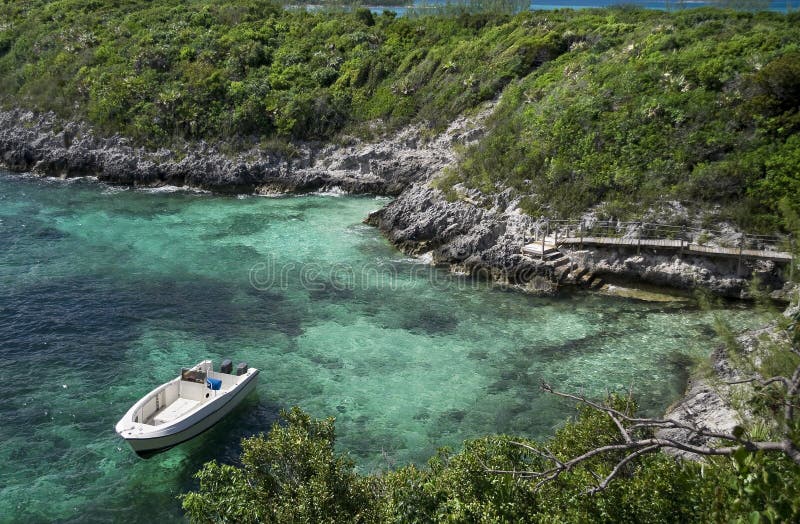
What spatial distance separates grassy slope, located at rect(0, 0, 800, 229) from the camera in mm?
34375

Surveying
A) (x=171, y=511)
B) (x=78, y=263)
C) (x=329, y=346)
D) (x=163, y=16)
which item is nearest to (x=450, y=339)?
(x=329, y=346)

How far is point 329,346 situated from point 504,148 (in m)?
21.0

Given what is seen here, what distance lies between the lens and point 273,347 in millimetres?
26531

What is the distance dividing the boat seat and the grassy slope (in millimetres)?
22210

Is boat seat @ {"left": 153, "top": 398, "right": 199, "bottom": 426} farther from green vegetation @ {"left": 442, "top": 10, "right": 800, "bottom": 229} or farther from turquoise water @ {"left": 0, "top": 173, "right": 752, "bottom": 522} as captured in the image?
green vegetation @ {"left": 442, "top": 10, "right": 800, "bottom": 229}

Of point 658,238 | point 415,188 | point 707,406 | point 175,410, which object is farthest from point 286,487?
point 415,188

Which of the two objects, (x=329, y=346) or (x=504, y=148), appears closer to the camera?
(x=329, y=346)

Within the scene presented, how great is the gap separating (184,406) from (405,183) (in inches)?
1216

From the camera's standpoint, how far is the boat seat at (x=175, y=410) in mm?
20734

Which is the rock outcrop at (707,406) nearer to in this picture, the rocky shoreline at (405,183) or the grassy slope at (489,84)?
the rocky shoreline at (405,183)

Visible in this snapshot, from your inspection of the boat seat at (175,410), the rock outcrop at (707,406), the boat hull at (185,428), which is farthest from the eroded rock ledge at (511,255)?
the boat seat at (175,410)

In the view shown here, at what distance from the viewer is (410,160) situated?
164 ft

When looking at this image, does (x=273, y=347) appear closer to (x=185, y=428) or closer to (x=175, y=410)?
(x=175, y=410)

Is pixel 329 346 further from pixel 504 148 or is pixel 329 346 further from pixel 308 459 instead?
pixel 504 148
